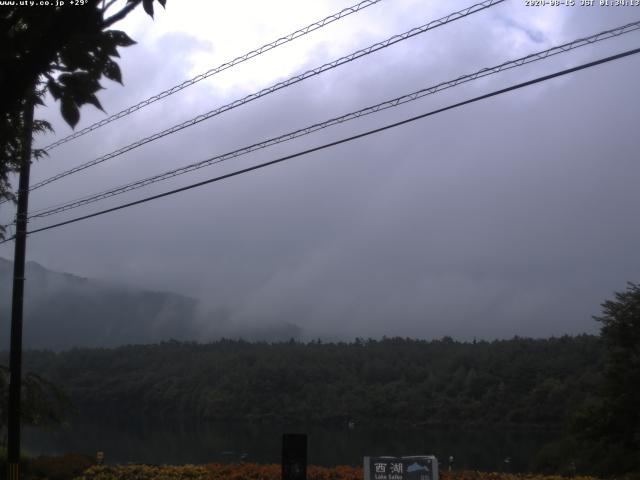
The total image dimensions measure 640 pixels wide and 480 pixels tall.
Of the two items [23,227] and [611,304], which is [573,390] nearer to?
[611,304]

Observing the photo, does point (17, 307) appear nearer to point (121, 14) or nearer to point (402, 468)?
point (402, 468)

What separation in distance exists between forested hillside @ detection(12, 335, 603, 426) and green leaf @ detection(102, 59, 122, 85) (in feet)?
213

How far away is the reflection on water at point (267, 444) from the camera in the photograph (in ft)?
125

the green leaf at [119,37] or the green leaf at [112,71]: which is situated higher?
the green leaf at [119,37]

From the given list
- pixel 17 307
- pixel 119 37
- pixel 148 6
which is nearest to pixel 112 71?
pixel 119 37

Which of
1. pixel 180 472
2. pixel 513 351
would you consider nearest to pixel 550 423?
pixel 513 351

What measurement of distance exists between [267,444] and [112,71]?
166 ft

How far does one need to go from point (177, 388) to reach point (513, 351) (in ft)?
140

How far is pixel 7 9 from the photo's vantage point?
14.4 ft

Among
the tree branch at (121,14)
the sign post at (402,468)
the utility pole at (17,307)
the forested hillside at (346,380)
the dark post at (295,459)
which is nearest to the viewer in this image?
the tree branch at (121,14)

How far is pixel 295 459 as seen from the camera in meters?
11.0

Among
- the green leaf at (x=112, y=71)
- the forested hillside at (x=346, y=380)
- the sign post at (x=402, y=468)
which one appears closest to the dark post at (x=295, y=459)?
the sign post at (x=402, y=468)

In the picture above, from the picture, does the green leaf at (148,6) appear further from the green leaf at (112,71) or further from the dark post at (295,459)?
the dark post at (295,459)

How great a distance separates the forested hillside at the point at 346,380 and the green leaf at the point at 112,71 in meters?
65.1
